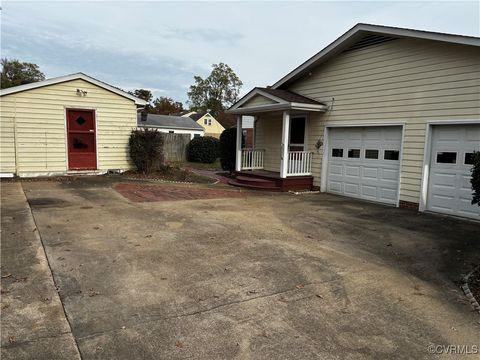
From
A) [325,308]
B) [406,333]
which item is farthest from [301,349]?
[406,333]

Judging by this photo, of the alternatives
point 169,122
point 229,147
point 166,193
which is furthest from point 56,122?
point 169,122

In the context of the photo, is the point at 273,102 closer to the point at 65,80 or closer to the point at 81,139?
the point at 81,139

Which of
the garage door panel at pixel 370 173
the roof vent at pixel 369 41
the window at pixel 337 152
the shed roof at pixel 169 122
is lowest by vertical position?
the garage door panel at pixel 370 173

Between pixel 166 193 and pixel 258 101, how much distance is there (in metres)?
4.82

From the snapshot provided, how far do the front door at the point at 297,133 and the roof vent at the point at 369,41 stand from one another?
2879 mm

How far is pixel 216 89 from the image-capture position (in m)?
68.8

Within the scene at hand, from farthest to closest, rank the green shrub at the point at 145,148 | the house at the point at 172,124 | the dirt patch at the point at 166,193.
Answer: the house at the point at 172,124 → the green shrub at the point at 145,148 → the dirt patch at the point at 166,193

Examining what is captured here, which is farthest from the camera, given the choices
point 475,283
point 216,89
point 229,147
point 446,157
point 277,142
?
point 216,89

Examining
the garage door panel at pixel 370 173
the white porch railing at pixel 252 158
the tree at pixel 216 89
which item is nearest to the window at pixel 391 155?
the garage door panel at pixel 370 173

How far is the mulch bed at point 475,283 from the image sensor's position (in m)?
4.08

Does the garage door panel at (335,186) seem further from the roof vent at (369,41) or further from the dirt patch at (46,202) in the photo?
the dirt patch at (46,202)

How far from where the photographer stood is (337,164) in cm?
1146

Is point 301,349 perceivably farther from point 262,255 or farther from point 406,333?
point 262,255

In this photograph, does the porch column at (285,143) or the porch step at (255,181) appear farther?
the porch step at (255,181)
